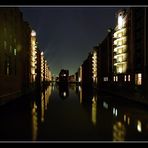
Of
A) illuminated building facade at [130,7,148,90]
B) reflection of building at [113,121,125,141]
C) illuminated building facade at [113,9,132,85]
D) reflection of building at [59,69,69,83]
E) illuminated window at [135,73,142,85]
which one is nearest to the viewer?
reflection of building at [113,121,125,141]

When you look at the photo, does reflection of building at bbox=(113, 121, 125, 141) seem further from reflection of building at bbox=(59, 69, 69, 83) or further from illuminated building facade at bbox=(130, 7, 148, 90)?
reflection of building at bbox=(59, 69, 69, 83)

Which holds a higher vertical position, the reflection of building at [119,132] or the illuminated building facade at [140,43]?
the illuminated building facade at [140,43]

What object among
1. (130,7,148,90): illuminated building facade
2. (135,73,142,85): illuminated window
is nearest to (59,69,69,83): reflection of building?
(130,7,148,90): illuminated building facade

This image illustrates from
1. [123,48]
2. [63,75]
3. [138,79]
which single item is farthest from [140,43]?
[63,75]

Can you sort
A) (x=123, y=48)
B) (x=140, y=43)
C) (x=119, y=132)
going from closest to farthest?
(x=119, y=132) → (x=140, y=43) → (x=123, y=48)

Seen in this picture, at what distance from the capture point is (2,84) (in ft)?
126

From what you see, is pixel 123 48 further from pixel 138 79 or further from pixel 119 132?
pixel 119 132

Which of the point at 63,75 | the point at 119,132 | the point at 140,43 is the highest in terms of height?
the point at 140,43

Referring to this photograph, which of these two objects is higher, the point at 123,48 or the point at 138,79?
the point at 123,48

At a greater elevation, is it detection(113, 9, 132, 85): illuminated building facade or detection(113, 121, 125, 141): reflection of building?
detection(113, 9, 132, 85): illuminated building facade

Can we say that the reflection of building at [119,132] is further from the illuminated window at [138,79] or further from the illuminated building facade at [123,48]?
the illuminated building facade at [123,48]

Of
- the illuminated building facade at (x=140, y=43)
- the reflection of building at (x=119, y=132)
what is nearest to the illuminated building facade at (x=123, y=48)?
the illuminated building facade at (x=140, y=43)

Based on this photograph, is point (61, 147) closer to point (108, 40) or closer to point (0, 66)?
point (0, 66)
